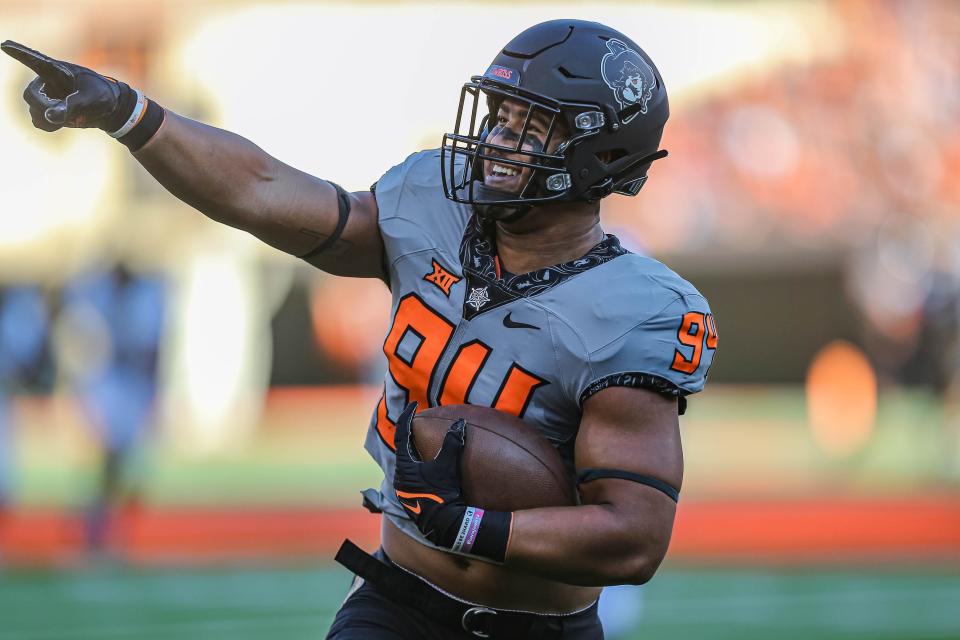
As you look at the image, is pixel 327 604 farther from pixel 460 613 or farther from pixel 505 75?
pixel 505 75

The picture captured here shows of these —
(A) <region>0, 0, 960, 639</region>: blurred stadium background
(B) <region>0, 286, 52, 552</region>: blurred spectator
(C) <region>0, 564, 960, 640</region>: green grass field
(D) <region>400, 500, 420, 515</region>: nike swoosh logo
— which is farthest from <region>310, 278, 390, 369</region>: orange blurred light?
(D) <region>400, 500, 420, 515</region>: nike swoosh logo

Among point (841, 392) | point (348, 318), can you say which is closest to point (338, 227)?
point (348, 318)

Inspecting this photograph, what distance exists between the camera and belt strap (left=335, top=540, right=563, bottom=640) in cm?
291

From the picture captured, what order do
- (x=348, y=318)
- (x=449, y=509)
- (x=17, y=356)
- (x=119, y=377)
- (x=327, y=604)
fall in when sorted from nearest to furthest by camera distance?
(x=449, y=509) < (x=327, y=604) < (x=119, y=377) < (x=17, y=356) < (x=348, y=318)

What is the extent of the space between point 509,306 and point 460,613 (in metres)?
0.63

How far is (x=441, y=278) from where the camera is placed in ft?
9.89

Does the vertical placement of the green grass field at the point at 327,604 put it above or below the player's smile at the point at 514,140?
below

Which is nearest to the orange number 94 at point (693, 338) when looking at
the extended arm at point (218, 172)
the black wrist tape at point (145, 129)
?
the extended arm at point (218, 172)

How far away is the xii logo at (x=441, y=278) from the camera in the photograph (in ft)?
9.84

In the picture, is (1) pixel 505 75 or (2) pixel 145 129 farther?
(1) pixel 505 75

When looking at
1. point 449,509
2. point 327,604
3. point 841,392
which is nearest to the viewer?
point 449,509

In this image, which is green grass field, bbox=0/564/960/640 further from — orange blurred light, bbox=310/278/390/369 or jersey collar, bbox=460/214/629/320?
orange blurred light, bbox=310/278/390/369

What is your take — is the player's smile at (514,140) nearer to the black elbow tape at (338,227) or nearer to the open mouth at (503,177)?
the open mouth at (503,177)

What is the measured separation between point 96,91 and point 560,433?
1.12 m
